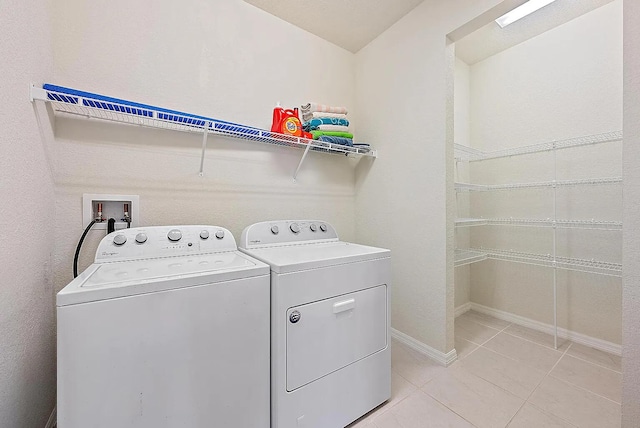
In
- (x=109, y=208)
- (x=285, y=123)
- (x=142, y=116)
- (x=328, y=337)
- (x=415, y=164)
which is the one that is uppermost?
(x=285, y=123)

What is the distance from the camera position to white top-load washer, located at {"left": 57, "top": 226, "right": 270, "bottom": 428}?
2.37ft

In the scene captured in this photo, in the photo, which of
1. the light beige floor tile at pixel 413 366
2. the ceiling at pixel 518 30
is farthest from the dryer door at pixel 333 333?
the ceiling at pixel 518 30

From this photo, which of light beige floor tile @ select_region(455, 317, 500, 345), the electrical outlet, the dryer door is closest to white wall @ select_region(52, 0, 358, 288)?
the electrical outlet

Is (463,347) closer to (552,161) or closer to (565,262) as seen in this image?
(565,262)

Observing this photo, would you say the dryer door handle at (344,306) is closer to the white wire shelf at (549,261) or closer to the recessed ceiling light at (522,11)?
the white wire shelf at (549,261)

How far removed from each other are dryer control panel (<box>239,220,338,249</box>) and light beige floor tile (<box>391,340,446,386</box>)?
96 centimetres

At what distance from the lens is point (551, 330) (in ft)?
6.83

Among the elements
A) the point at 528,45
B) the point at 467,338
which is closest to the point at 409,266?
the point at 467,338

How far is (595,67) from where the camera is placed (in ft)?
6.08

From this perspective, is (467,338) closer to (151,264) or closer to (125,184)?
(151,264)

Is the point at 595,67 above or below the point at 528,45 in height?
below

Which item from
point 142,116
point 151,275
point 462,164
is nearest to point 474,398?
point 151,275

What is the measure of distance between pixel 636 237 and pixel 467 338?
4.88 feet

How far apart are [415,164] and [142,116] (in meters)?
1.72
